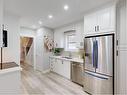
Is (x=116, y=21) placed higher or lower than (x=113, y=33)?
higher

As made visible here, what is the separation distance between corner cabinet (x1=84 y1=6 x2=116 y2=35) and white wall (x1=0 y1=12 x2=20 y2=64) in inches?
105

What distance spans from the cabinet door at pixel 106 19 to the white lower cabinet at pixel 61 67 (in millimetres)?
2084

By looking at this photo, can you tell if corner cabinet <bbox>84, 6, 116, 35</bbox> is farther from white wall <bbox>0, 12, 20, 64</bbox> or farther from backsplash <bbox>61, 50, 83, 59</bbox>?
white wall <bbox>0, 12, 20, 64</bbox>

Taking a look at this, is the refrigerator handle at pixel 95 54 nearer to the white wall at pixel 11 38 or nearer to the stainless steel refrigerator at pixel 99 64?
the stainless steel refrigerator at pixel 99 64

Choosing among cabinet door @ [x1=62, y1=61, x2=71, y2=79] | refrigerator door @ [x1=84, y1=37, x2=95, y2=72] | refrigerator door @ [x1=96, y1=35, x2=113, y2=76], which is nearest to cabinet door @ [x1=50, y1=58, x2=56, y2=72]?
cabinet door @ [x1=62, y1=61, x2=71, y2=79]

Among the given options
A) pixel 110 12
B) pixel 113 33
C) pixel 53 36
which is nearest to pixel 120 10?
pixel 110 12

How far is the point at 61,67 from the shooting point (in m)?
4.73

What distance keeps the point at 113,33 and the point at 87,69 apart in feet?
4.14

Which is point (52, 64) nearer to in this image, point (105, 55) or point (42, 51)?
point (42, 51)

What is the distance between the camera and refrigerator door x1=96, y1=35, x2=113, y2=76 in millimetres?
2422

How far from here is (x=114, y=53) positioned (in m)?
2.41

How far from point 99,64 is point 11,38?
319 cm

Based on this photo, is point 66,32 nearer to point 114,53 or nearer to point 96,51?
point 96,51

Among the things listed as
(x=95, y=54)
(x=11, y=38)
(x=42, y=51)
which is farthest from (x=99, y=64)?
(x=42, y=51)
